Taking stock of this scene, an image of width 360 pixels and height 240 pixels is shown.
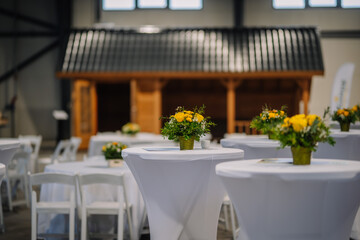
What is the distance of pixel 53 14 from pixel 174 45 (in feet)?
19.6

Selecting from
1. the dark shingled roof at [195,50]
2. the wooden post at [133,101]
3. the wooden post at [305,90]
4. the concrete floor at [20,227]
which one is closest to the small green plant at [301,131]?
the concrete floor at [20,227]

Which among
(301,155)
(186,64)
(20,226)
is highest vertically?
(186,64)

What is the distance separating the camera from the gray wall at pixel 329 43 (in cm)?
1856

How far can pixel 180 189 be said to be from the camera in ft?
15.3

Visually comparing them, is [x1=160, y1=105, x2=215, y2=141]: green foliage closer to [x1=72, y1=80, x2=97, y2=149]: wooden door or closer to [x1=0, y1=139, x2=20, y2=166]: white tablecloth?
[x1=0, y1=139, x2=20, y2=166]: white tablecloth

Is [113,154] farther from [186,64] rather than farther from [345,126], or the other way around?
[186,64]

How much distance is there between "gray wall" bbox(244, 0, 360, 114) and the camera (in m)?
18.6

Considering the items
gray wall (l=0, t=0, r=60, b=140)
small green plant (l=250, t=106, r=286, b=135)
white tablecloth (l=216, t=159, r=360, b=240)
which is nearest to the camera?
white tablecloth (l=216, t=159, r=360, b=240)

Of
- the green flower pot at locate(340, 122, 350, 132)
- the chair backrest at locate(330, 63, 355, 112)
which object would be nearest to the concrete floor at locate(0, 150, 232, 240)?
the green flower pot at locate(340, 122, 350, 132)

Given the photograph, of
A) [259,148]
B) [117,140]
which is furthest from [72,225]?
[117,140]

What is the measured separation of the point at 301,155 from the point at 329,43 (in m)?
15.8

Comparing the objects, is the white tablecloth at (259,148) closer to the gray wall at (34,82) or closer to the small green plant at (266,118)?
the small green plant at (266,118)

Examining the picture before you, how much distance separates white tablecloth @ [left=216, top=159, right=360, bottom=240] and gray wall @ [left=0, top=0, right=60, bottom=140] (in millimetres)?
16758

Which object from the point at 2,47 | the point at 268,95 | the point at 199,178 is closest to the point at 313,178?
the point at 199,178
